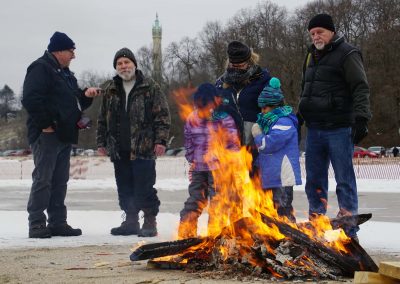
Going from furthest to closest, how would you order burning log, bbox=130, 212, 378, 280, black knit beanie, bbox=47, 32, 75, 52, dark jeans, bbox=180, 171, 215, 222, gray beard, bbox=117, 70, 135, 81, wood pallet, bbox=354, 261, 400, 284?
black knit beanie, bbox=47, 32, 75, 52, gray beard, bbox=117, 70, 135, 81, dark jeans, bbox=180, 171, 215, 222, burning log, bbox=130, 212, 378, 280, wood pallet, bbox=354, 261, 400, 284

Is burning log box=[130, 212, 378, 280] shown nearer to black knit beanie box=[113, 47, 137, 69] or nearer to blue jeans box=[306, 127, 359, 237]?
blue jeans box=[306, 127, 359, 237]

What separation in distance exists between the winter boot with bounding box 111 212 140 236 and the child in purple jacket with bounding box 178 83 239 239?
1.18 metres

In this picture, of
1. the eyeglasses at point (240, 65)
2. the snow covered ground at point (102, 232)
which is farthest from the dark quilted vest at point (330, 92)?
the snow covered ground at point (102, 232)

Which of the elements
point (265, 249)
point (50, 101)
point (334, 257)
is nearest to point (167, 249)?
point (265, 249)

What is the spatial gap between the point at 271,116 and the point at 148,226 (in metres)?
2.10

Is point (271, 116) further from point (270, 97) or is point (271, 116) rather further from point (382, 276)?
point (382, 276)

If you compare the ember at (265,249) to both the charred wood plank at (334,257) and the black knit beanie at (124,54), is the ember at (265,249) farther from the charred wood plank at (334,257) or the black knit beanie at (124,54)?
the black knit beanie at (124,54)

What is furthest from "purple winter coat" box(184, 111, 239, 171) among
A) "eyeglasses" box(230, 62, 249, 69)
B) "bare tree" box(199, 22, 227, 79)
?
"bare tree" box(199, 22, 227, 79)

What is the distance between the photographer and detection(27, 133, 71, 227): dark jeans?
24.3ft

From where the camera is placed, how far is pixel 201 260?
5188 mm

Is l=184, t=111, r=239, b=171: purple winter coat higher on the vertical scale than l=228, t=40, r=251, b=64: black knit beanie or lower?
lower

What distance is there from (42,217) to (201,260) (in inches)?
111

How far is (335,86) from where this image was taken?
6.37 meters

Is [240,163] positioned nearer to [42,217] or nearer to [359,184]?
[42,217]
